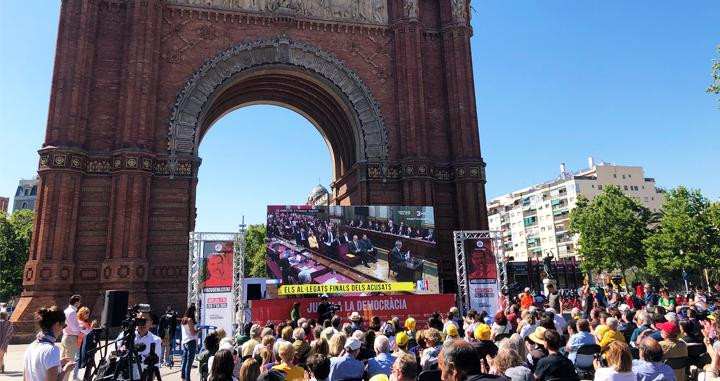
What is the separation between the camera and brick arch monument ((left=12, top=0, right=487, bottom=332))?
2333cm

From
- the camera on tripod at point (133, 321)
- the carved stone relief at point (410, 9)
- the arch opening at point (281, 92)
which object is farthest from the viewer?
the carved stone relief at point (410, 9)

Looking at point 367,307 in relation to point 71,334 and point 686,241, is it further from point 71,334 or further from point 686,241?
point 686,241

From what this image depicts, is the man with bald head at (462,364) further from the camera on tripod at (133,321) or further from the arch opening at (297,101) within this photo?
the arch opening at (297,101)

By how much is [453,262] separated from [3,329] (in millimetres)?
21252

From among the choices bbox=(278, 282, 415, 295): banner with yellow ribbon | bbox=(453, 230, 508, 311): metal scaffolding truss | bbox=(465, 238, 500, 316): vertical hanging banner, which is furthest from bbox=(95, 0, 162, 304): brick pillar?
bbox=(465, 238, 500, 316): vertical hanging banner

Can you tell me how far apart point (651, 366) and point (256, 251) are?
3857 inches

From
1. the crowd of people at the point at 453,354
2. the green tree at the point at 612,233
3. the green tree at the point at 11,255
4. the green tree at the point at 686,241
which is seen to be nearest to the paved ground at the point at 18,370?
the crowd of people at the point at 453,354

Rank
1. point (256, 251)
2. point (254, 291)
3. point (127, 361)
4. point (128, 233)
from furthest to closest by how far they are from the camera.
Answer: point (256, 251) < point (254, 291) < point (128, 233) < point (127, 361)

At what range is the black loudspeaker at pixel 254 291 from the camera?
Answer: 25.5 metres

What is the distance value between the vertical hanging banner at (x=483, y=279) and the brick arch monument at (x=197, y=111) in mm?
3808

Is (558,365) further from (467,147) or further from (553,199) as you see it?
(553,199)

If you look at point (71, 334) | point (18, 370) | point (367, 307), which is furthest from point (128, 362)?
point (367, 307)

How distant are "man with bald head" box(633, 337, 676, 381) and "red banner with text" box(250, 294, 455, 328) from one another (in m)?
11.6

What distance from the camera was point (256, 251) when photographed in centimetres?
10000
